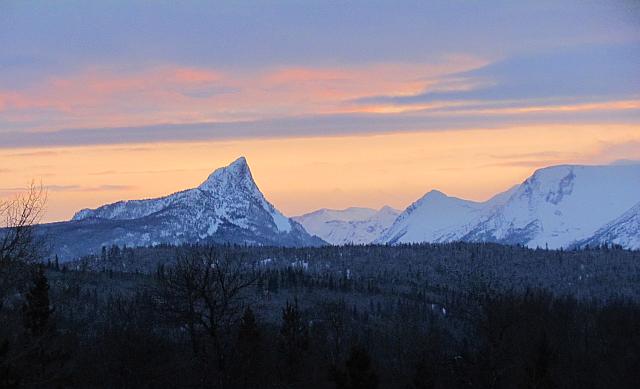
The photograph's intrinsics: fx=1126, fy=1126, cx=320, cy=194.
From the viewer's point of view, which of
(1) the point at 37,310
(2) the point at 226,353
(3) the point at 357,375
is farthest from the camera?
(2) the point at 226,353

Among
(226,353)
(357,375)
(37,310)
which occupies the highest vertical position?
(37,310)

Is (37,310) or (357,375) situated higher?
(37,310)

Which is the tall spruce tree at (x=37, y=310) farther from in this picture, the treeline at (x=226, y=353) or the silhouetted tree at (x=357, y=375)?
the silhouetted tree at (x=357, y=375)

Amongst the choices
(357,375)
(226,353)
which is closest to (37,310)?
(226,353)

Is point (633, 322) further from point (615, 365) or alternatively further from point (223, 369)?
point (223, 369)

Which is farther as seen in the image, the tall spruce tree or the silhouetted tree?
the tall spruce tree

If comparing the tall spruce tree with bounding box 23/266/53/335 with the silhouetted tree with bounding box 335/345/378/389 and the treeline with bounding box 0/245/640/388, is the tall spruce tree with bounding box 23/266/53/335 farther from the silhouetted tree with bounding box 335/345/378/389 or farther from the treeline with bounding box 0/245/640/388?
the silhouetted tree with bounding box 335/345/378/389

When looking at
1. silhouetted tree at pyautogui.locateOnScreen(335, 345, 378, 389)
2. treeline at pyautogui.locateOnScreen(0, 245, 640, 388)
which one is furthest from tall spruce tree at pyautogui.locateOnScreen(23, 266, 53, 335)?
silhouetted tree at pyautogui.locateOnScreen(335, 345, 378, 389)

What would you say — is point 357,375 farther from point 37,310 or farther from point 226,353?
point 37,310

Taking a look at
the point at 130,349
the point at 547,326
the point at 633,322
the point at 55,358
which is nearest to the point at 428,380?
the point at 130,349

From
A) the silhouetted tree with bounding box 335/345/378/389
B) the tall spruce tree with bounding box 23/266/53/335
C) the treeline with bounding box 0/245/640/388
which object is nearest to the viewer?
the silhouetted tree with bounding box 335/345/378/389

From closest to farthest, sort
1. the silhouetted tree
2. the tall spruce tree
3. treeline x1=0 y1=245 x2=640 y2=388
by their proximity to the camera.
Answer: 1. the silhouetted tree
2. treeline x1=0 y1=245 x2=640 y2=388
3. the tall spruce tree

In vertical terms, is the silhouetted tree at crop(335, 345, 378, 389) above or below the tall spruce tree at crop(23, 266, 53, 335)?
below

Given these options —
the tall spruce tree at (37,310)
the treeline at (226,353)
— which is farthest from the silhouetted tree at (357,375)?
the tall spruce tree at (37,310)
